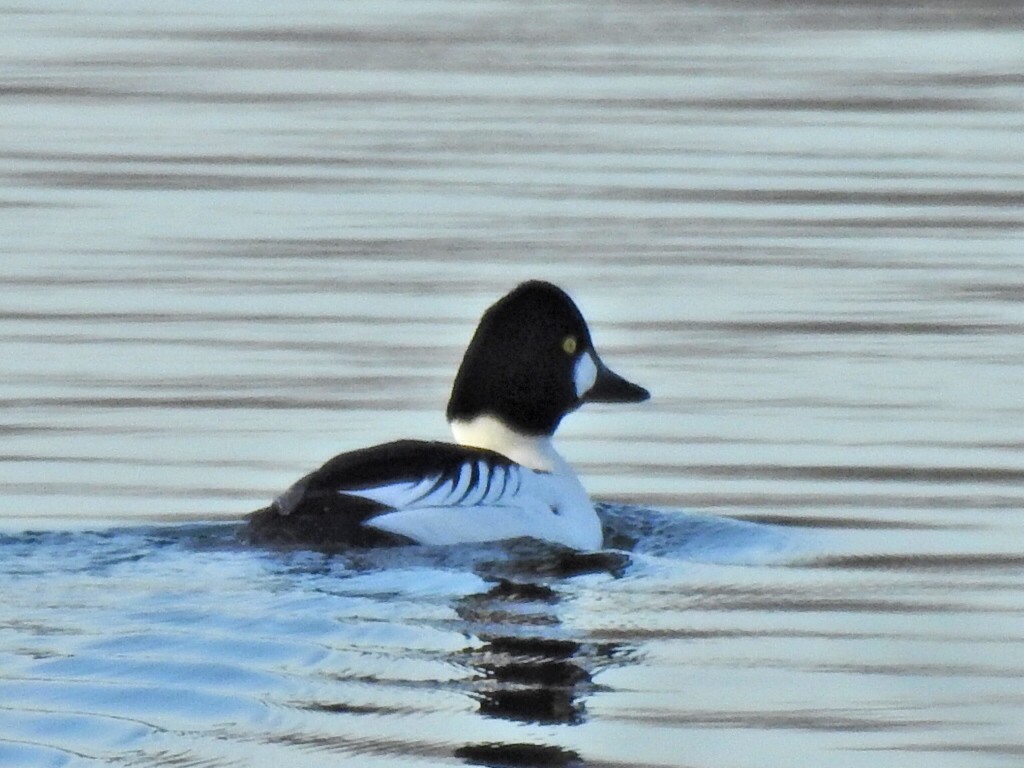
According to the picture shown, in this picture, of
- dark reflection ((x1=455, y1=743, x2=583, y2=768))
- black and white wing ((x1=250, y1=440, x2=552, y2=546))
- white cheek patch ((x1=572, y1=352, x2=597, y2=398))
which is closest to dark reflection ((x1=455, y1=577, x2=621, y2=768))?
dark reflection ((x1=455, y1=743, x2=583, y2=768))

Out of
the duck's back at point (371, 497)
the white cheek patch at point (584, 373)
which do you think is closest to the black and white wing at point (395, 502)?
the duck's back at point (371, 497)

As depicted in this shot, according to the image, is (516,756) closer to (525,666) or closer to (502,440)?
(525,666)

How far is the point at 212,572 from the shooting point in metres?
8.02

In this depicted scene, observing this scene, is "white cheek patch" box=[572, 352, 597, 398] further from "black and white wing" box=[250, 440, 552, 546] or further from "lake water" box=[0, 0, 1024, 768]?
"black and white wing" box=[250, 440, 552, 546]

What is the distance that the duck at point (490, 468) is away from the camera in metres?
8.39

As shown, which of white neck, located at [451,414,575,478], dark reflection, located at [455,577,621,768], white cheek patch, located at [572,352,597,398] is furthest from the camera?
white cheek patch, located at [572,352,597,398]

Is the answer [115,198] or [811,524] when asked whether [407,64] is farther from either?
[811,524]

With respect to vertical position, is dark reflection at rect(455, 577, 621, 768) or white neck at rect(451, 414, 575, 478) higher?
white neck at rect(451, 414, 575, 478)

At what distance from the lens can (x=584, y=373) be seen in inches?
378

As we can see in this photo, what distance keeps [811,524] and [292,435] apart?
2.12 m

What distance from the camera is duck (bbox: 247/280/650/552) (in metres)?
8.39

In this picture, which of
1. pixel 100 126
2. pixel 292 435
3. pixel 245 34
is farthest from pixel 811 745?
pixel 245 34

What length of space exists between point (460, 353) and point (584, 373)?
2.00 meters

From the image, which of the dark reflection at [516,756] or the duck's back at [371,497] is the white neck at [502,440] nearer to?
the duck's back at [371,497]
